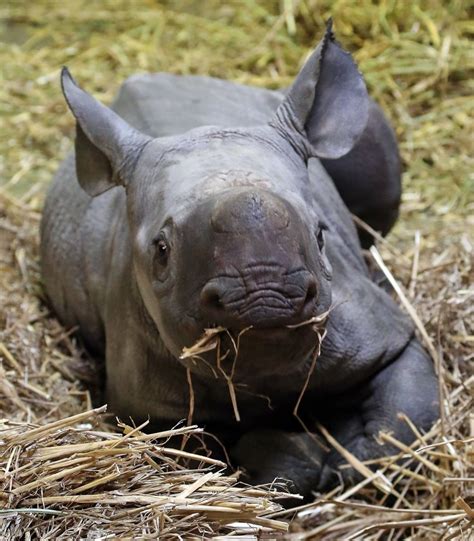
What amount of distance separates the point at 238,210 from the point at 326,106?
1.09 metres

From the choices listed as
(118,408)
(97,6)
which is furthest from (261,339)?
(97,6)

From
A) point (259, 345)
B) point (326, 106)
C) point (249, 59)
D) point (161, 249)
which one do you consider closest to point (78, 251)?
point (326, 106)

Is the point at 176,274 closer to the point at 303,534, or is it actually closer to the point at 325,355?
the point at 325,355

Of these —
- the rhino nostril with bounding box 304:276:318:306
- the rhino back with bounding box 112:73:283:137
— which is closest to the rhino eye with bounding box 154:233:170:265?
the rhino nostril with bounding box 304:276:318:306

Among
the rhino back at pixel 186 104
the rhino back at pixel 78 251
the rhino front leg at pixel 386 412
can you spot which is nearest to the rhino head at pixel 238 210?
the rhino back at pixel 186 104

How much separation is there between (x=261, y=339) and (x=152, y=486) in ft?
1.50

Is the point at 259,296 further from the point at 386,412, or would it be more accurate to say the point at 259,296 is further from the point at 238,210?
the point at 386,412

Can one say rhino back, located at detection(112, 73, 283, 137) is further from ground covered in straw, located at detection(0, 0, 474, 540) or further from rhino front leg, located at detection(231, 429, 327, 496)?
rhino front leg, located at detection(231, 429, 327, 496)

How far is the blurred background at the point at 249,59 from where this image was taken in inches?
254

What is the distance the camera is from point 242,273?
3.03 meters

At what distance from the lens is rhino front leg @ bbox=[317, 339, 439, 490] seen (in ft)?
13.1

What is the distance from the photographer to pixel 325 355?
388 centimetres

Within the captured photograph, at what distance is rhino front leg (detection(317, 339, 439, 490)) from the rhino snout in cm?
102

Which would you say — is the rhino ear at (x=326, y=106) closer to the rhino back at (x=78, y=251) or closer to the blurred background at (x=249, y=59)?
the rhino back at (x=78, y=251)
